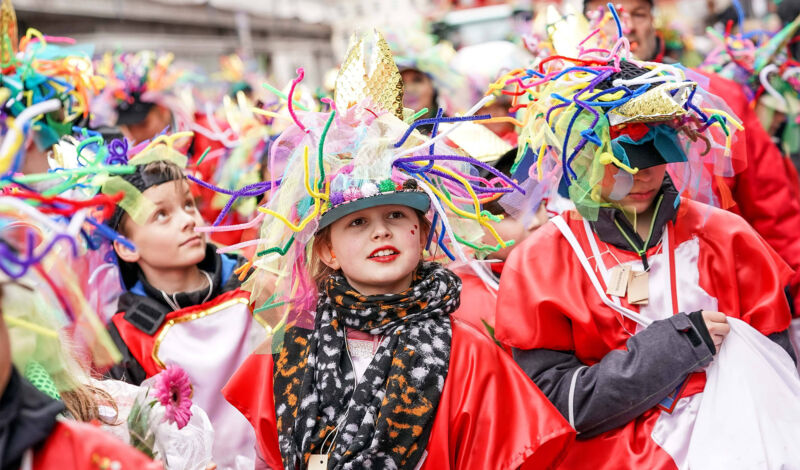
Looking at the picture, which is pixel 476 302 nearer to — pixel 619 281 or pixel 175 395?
pixel 619 281

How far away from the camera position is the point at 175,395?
2812 mm

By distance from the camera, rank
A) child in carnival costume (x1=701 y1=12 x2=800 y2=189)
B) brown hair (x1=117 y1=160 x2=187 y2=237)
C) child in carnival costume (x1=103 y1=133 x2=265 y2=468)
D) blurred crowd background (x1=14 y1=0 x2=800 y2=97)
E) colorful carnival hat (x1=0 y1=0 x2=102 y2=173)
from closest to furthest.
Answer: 1. child in carnival costume (x1=103 y1=133 x2=265 y2=468)
2. brown hair (x1=117 y1=160 x2=187 y2=237)
3. colorful carnival hat (x1=0 y1=0 x2=102 y2=173)
4. child in carnival costume (x1=701 y1=12 x2=800 y2=189)
5. blurred crowd background (x1=14 y1=0 x2=800 y2=97)

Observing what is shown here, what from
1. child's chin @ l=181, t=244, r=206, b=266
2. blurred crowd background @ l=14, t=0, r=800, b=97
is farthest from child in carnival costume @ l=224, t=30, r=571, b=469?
blurred crowd background @ l=14, t=0, r=800, b=97

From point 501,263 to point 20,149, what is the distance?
231 cm

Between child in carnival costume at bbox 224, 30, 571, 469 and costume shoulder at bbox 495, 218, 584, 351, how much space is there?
184 millimetres

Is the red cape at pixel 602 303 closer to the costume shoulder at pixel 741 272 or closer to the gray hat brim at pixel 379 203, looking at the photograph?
the costume shoulder at pixel 741 272

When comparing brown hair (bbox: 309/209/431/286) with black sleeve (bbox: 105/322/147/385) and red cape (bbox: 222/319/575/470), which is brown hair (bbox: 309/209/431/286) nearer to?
red cape (bbox: 222/319/575/470)

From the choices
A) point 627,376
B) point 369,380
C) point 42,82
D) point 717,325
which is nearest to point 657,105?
point 717,325

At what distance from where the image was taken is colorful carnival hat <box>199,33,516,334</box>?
255 cm

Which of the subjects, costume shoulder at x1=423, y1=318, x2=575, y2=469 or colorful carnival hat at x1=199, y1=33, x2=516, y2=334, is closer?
costume shoulder at x1=423, y1=318, x2=575, y2=469

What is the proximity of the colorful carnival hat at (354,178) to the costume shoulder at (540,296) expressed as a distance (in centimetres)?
18

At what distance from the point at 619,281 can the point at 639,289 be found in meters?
0.07

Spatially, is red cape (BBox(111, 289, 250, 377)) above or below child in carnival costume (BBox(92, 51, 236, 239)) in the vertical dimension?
below

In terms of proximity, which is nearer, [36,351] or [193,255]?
[36,351]
